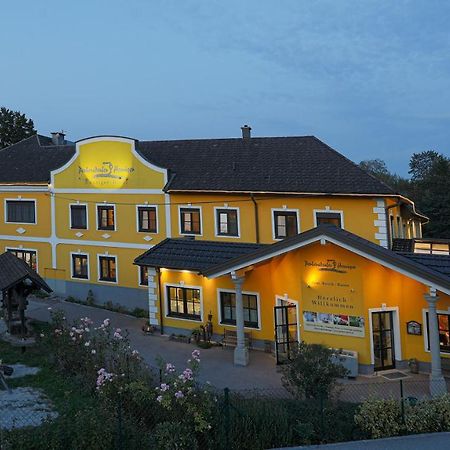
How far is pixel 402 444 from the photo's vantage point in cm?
1000

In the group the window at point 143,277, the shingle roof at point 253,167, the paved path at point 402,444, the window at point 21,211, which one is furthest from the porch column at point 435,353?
the window at point 21,211

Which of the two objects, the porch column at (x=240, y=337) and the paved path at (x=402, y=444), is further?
the porch column at (x=240, y=337)

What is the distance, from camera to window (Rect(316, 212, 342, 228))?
20922 mm

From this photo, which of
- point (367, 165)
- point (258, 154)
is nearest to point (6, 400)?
point (258, 154)

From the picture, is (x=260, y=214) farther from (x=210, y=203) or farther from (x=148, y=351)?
(x=148, y=351)

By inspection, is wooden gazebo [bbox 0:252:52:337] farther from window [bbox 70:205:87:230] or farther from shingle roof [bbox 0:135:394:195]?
window [bbox 70:205:87:230]

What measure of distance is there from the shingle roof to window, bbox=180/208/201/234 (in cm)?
118

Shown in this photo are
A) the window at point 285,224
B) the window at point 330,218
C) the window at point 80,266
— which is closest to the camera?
the window at point 330,218

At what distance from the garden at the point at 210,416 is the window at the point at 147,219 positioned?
13286mm

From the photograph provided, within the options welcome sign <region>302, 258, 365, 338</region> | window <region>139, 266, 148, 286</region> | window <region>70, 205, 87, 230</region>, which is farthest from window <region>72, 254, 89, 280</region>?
welcome sign <region>302, 258, 365, 338</region>

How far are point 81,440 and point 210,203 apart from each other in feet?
52.3

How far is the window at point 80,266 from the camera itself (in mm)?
27992

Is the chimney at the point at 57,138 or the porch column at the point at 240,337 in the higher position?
the chimney at the point at 57,138

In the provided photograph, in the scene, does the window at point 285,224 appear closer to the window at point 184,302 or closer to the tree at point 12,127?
the window at point 184,302
